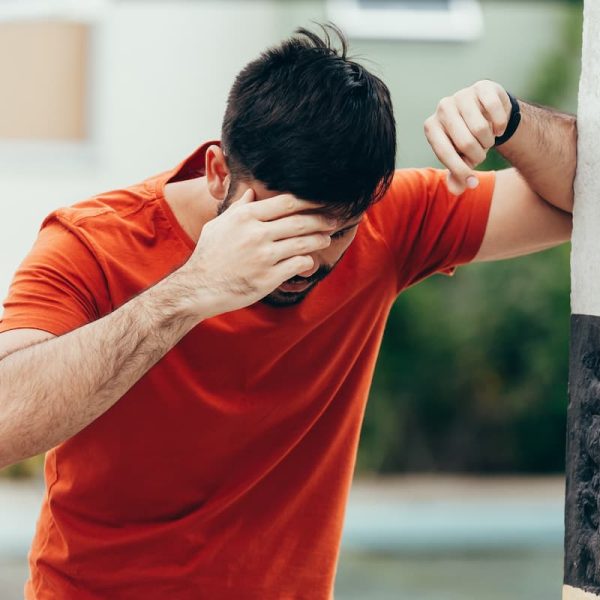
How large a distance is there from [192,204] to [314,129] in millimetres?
360

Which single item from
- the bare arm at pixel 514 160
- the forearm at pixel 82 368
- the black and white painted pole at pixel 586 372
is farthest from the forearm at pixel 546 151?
the forearm at pixel 82 368

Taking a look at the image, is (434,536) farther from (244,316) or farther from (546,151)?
(546,151)

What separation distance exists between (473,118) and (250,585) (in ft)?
3.22

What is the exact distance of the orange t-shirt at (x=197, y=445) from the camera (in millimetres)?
2561

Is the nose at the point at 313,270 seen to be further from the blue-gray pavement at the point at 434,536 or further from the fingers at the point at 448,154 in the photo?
the blue-gray pavement at the point at 434,536

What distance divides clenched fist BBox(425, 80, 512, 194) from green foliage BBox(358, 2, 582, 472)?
24.9 ft

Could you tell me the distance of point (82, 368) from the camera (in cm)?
225

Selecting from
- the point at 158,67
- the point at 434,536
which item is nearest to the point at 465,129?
the point at 434,536

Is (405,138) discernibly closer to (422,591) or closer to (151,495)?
(422,591)

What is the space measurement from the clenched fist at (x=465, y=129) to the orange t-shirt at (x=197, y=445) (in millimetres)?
383

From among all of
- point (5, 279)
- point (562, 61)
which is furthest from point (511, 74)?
point (5, 279)

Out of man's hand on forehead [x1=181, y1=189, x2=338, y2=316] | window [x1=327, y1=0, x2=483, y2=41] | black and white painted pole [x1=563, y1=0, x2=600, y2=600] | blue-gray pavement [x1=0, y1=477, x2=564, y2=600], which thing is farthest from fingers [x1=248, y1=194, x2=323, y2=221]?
window [x1=327, y1=0, x2=483, y2=41]

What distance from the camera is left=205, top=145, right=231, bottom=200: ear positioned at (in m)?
2.56

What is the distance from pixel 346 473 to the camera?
278 cm
